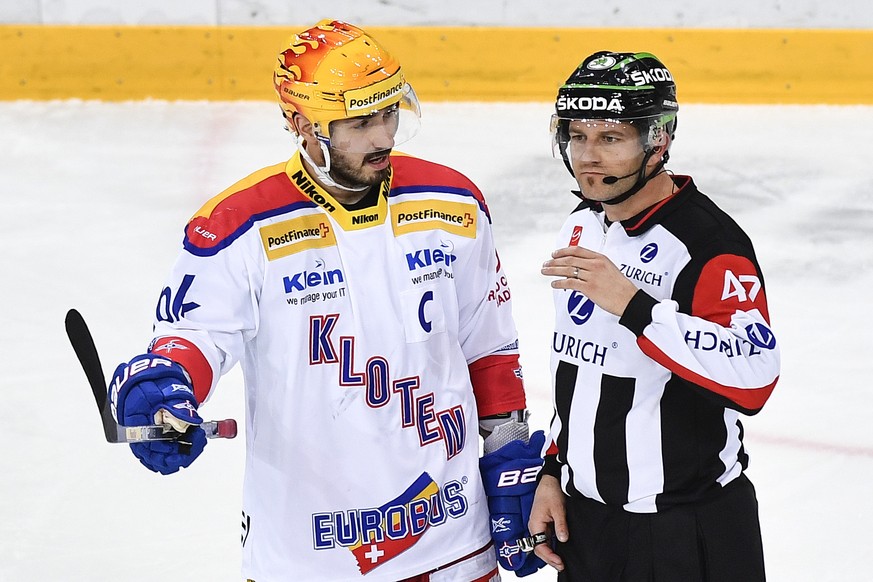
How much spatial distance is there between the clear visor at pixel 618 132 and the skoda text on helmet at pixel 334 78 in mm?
315

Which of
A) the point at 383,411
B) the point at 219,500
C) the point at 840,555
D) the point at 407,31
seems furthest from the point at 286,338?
the point at 407,31

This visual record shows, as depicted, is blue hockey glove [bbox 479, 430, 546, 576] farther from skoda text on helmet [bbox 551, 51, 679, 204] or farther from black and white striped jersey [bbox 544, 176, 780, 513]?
skoda text on helmet [bbox 551, 51, 679, 204]

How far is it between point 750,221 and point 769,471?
191cm

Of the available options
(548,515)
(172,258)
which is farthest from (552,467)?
(172,258)

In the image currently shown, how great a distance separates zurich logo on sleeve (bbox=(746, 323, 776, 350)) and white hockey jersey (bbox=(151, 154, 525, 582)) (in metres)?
0.52

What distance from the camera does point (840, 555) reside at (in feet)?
9.79

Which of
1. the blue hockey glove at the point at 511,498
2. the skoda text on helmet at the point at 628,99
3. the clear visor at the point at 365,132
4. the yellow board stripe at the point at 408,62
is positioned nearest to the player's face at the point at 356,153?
the clear visor at the point at 365,132

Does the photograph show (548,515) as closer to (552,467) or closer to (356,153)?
(552,467)

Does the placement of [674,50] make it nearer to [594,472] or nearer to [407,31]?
[407,31]

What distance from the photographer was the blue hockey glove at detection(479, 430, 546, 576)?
7.11ft

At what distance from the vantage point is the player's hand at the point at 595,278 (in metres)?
1.87

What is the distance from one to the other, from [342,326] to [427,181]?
1.01ft

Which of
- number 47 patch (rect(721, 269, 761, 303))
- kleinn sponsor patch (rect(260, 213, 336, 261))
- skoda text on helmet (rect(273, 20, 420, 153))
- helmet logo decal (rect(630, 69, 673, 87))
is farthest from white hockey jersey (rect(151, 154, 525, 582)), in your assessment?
number 47 patch (rect(721, 269, 761, 303))

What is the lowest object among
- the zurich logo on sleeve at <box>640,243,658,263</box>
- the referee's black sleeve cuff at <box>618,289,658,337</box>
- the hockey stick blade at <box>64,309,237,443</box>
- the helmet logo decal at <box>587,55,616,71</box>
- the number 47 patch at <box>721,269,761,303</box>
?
the hockey stick blade at <box>64,309,237,443</box>
